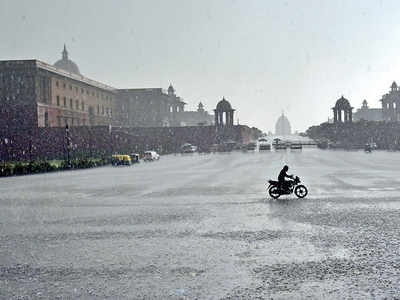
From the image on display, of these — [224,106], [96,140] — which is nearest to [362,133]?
[224,106]

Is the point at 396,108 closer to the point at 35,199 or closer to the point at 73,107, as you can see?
the point at 73,107

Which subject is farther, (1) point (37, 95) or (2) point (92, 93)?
(2) point (92, 93)

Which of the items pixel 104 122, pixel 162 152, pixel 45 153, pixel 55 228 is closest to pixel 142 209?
pixel 55 228

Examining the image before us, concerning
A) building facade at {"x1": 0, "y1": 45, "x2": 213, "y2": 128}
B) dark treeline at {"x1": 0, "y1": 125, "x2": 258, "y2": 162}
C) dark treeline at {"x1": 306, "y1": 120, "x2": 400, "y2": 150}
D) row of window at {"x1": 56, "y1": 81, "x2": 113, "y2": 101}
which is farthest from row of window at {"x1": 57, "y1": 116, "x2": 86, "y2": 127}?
dark treeline at {"x1": 306, "y1": 120, "x2": 400, "y2": 150}

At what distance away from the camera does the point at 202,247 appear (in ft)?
28.2

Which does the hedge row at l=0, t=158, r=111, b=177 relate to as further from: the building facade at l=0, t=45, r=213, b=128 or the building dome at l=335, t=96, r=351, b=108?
the building dome at l=335, t=96, r=351, b=108

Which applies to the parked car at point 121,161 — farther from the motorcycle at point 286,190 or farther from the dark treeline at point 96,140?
the motorcycle at point 286,190

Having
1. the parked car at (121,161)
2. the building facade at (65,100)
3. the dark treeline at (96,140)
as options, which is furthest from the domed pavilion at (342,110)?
the parked car at (121,161)

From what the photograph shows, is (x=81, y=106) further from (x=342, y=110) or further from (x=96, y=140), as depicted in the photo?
(x=342, y=110)

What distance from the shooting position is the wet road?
6.29 metres

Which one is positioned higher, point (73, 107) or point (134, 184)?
point (73, 107)

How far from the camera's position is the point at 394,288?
6.15 meters

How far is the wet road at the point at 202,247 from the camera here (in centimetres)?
629

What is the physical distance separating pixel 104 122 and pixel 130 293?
98.6m
